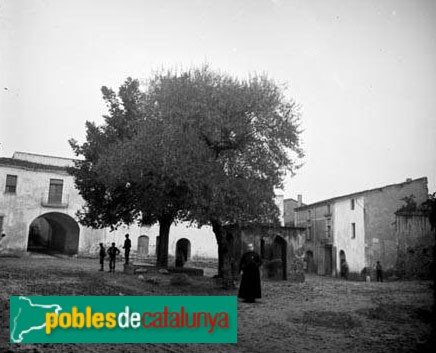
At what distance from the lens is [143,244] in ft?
135

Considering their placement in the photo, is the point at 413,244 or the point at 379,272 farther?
the point at 413,244

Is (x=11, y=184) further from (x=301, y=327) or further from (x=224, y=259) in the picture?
(x=301, y=327)

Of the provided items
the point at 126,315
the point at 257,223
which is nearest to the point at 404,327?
the point at 126,315

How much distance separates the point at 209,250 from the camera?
143 feet

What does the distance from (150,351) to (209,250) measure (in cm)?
3791

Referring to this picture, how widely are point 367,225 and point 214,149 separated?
2361cm

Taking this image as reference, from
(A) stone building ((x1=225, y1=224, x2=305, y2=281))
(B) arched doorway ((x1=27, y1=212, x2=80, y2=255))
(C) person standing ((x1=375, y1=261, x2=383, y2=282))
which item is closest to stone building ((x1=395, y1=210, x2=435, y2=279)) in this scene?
(C) person standing ((x1=375, y1=261, x2=383, y2=282))

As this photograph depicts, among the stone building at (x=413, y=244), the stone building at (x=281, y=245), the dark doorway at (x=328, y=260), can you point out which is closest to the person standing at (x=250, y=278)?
the stone building at (x=281, y=245)

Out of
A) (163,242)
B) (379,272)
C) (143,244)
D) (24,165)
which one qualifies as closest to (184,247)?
(143,244)

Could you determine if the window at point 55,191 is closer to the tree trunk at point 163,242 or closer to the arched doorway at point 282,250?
the tree trunk at point 163,242

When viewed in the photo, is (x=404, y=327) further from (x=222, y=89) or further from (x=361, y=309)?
(x=222, y=89)

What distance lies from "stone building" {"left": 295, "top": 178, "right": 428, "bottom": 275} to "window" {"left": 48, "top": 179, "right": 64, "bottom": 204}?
2888 cm

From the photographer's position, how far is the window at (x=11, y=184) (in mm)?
34938

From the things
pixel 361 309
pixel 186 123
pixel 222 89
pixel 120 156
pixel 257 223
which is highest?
pixel 222 89
